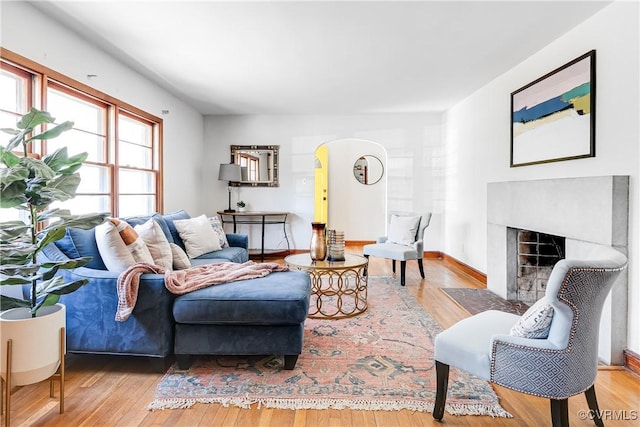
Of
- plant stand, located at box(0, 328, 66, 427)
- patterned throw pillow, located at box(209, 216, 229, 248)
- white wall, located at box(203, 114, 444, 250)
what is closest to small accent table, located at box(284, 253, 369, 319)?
patterned throw pillow, located at box(209, 216, 229, 248)

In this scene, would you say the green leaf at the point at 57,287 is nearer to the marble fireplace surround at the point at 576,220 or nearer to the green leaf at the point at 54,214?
the green leaf at the point at 54,214

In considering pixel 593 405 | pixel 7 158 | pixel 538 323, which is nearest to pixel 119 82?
pixel 7 158

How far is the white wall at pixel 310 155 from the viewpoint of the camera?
238 inches

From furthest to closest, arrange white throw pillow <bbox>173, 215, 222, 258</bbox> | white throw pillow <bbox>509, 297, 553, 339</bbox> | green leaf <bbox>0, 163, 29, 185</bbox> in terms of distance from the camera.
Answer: white throw pillow <bbox>173, 215, 222, 258</bbox> → green leaf <bbox>0, 163, 29, 185</bbox> → white throw pillow <bbox>509, 297, 553, 339</bbox>

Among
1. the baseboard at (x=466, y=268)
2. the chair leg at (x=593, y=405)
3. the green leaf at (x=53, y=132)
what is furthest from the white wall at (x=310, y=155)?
the chair leg at (x=593, y=405)

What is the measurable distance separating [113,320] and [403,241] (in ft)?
11.2

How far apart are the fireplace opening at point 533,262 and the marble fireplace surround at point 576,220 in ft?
0.23

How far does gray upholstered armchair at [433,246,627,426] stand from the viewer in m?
1.39

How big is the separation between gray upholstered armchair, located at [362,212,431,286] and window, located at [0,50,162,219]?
2889 millimetres

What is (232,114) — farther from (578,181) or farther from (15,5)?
(578,181)

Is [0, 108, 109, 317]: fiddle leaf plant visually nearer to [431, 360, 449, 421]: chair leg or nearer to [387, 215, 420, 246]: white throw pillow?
[431, 360, 449, 421]: chair leg

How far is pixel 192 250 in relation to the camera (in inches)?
148

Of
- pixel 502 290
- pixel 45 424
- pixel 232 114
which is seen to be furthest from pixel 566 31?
pixel 232 114

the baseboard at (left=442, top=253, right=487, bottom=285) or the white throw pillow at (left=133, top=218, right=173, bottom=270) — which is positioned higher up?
the white throw pillow at (left=133, top=218, right=173, bottom=270)
